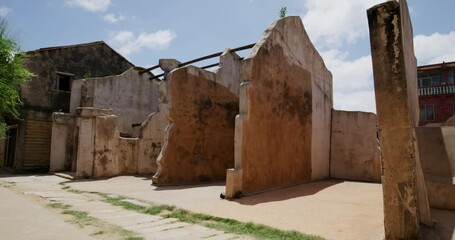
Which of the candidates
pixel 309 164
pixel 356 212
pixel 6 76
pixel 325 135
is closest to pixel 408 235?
pixel 356 212

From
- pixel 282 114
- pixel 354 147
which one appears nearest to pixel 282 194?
pixel 282 114

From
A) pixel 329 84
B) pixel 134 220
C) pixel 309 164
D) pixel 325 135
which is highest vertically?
pixel 329 84

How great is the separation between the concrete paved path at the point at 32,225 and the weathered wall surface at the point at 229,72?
645 centimetres

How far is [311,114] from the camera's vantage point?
958cm

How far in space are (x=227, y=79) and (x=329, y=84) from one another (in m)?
3.39

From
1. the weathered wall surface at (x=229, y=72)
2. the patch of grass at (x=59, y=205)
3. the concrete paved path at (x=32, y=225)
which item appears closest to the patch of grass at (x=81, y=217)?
the concrete paved path at (x=32, y=225)

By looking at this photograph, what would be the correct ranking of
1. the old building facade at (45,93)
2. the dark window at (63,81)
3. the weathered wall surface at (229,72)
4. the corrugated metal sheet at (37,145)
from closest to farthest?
the weathered wall surface at (229,72) < the corrugated metal sheet at (37,145) < the old building facade at (45,93) < the dark window at (63,81)

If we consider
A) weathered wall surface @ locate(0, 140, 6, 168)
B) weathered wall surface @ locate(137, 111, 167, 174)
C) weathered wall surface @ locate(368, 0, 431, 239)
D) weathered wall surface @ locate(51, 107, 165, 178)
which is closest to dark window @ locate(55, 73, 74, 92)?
weathered wall surface @ locate(51, 107, 165, 178)

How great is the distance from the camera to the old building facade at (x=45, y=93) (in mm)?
15250

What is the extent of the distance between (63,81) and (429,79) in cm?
2351

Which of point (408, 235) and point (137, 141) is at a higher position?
point (137, 141)

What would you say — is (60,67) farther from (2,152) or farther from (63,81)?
(2,152)

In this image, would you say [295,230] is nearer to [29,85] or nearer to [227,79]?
[227,79]

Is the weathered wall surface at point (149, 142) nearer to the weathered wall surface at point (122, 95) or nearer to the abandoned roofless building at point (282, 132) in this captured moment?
the abandoned roofless building at point (282, 132)
